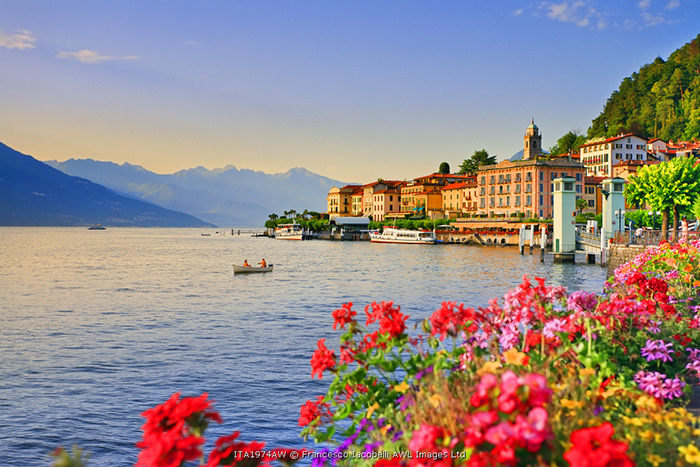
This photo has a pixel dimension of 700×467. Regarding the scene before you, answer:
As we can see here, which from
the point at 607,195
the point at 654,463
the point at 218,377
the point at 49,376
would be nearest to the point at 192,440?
the point at 654,463

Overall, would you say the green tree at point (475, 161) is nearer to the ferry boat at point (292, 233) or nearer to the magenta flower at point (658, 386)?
the ferry boat at point (292, 233)

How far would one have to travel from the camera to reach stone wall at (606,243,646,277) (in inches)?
1582

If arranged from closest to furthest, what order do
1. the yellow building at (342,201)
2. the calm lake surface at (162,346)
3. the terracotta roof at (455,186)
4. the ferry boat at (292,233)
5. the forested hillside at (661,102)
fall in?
the calm lake surface at (162,346) → the forested hillside at (661,102) → the terracotta roof at (455,186) → the ferry boat at (292,233) → the yellow building at (342,201)

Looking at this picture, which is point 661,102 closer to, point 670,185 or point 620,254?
point 670,185

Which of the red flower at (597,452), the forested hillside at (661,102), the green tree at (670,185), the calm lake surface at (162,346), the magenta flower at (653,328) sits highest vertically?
the forested hillside at (661,102)

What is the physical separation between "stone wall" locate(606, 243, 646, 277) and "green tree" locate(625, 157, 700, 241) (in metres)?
8.75

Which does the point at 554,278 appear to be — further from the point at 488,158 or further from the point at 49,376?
the point at 488,158

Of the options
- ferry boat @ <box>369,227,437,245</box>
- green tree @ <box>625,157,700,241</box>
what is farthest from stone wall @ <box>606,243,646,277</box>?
ferry boat @ <box>369,227,437,245</box>

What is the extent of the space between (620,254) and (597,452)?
141 ft

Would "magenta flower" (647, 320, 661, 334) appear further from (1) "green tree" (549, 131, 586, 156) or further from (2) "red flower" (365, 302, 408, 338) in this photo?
(1) "green tree" (549, 131, 586, 156)

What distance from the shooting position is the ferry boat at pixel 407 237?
11938 centimetres

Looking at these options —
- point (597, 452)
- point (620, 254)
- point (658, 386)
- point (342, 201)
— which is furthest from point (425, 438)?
point (342, 201)

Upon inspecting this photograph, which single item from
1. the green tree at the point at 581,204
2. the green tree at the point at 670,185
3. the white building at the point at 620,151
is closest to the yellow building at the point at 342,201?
the white building at the point at 620,151

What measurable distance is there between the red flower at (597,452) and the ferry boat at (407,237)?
116 m
